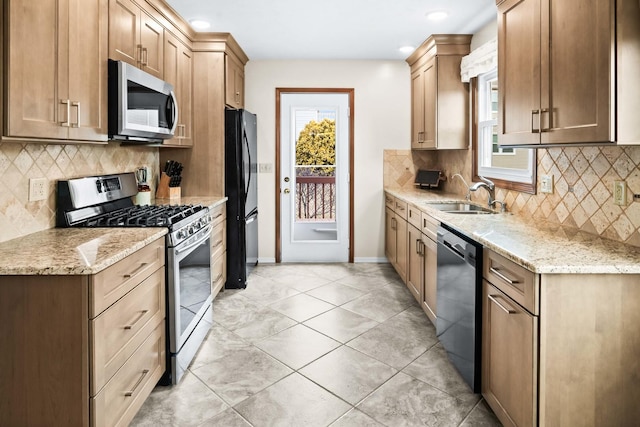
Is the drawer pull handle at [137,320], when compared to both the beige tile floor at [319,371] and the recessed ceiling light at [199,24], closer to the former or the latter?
the beige tile floor at [319,371]

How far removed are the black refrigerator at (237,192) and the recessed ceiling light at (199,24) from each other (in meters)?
0.74

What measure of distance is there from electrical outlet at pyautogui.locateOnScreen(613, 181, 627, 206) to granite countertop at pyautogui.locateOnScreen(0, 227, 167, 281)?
7.29 ft

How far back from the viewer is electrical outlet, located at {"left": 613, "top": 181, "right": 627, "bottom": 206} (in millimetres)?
2086

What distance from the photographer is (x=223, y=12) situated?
3580mm

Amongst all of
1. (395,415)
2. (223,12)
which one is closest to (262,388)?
(395,415)

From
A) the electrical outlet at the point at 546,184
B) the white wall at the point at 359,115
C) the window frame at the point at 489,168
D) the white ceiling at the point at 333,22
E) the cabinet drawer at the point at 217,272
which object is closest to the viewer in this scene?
the electrical outlet at the point at 546,184

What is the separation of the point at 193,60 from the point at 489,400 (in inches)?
144

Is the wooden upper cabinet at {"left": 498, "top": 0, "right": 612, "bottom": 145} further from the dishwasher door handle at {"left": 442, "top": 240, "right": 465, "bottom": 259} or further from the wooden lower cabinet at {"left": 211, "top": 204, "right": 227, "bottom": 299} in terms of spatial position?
the wooden lower cabinet at {"left": 211, "top": 204, "right": 227, "bottom": 299}

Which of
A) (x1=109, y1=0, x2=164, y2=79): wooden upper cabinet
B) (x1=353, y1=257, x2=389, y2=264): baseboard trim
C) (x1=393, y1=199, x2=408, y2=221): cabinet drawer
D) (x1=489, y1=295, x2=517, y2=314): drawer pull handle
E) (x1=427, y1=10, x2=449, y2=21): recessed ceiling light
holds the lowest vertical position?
(x1=353, y1=257, x2=389, y2=264): baseboard trim

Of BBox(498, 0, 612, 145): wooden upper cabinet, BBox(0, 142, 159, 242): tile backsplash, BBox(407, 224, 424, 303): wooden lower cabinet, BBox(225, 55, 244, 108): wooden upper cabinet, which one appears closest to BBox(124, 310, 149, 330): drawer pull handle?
BBox(0, 142, 159, 242): tile backsplash

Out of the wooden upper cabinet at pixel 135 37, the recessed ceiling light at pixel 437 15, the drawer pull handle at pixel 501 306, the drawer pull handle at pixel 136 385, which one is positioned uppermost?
the recessed ceiling light at pixel 437 15

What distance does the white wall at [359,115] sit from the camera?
5.24 metres

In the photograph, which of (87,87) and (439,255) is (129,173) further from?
(439,255)

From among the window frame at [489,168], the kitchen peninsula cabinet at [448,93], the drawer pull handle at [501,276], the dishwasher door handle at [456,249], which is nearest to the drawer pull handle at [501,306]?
the drawer pull handle at [501,276]
